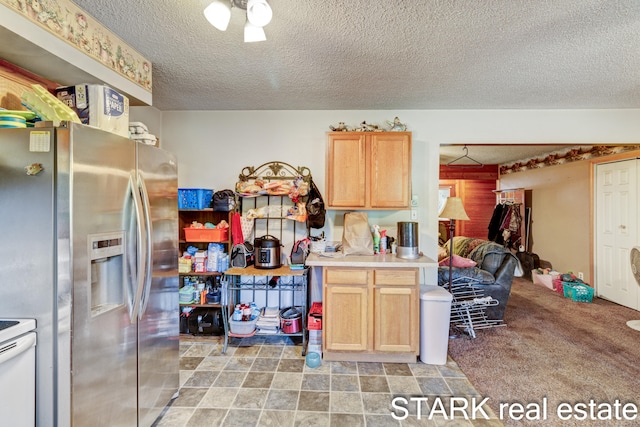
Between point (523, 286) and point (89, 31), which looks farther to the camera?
point (523, 286)

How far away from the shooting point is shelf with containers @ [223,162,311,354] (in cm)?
Answer: 274

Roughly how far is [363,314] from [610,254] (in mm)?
4155

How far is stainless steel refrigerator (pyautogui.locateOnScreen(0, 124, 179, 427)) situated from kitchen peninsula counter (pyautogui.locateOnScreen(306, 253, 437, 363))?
1394mm

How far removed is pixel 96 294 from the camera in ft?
4.36

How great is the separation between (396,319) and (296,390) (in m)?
0.97

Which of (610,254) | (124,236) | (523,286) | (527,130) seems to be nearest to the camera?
(124,236)

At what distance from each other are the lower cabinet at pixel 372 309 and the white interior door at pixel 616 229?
3.57 m

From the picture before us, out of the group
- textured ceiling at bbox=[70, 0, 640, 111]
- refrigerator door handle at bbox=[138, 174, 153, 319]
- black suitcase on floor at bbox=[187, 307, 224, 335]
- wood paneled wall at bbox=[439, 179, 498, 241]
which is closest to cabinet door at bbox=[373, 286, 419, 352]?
black suitcase on floor at bbox=[187, 307, 224, 335]

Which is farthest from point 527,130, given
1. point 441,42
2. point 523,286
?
point 523,286

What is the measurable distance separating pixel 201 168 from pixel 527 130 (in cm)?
354

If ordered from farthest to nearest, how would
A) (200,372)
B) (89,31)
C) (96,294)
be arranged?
(200,372)
(89,31)
(96,294)

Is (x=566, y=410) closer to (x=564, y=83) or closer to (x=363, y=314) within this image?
(x=363, y=314)

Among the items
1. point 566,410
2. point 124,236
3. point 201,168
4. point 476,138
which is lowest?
point 566,410

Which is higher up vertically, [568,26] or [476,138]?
[568,26]
